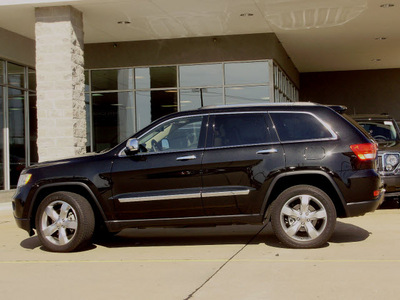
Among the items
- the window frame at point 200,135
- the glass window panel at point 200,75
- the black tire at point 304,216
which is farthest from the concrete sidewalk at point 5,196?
the black tire at point 304,216

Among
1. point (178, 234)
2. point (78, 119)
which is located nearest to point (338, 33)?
point (78, 119)

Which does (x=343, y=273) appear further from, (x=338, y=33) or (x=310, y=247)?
(x=338, y=33)

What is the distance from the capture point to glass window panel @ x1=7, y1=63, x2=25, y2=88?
18.4 m

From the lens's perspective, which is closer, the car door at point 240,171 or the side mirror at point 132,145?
the car door at point 240,171

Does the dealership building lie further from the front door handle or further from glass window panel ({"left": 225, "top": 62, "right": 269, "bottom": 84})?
the front door handle

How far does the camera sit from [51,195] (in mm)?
8023

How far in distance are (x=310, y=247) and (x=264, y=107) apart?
188 cm

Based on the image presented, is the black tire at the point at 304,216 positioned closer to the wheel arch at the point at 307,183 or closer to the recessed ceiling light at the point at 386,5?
the wheel arch at the point at 307,183

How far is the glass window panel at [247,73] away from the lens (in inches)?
822

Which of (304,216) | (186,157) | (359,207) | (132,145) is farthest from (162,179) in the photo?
(359,207)

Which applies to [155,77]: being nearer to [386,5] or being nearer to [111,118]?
[111,118]

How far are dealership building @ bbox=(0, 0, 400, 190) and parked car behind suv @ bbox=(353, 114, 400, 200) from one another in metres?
4.89

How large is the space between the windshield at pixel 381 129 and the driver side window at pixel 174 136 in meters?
6.05

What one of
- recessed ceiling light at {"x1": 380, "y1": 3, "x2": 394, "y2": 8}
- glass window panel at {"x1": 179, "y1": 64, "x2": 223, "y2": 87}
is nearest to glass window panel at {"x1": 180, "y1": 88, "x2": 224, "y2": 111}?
glass window panel at {"x1": 179, "y1": 64, "x2": 223, "y2": 87}
